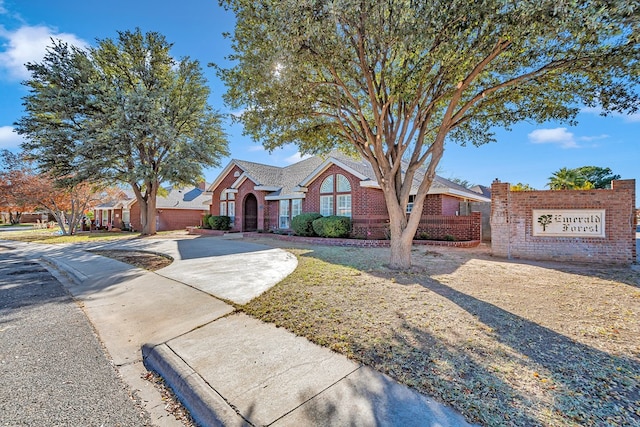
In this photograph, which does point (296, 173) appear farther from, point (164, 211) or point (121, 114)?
point (164, 211)

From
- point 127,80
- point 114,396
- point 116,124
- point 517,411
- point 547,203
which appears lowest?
point 114,396

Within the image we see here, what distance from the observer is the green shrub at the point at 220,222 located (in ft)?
75.8

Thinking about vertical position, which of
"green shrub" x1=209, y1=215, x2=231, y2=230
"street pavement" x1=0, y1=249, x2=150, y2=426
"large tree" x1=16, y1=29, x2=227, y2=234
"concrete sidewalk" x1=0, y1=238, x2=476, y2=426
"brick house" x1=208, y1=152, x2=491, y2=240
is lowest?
"street pavement" x1=0, y1=249, x2=150, y2=426

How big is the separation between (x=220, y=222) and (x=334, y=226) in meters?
11.5

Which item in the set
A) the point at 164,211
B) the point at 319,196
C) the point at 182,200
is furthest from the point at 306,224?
the point at 182,200

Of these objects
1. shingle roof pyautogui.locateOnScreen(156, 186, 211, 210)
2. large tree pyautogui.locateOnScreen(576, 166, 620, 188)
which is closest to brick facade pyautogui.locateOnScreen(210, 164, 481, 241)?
shingle roof pyautogui.locateOnScreen(156, 186, 211, 210)

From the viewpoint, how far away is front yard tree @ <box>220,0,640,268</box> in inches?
213

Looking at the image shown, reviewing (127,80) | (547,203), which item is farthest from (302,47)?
(127,80)

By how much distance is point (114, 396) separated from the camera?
293 centimetres

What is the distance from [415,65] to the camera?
7.50 m

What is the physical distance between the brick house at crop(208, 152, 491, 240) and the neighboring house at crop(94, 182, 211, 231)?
586 cm

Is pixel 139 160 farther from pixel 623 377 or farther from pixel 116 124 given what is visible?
pixel 623 377

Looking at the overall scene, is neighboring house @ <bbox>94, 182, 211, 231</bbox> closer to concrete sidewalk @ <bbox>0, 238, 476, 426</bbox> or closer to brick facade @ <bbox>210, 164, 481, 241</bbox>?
brick facade @ <bbox>210, 164, 481, 241</bbox>

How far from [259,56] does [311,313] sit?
6.42 metres
